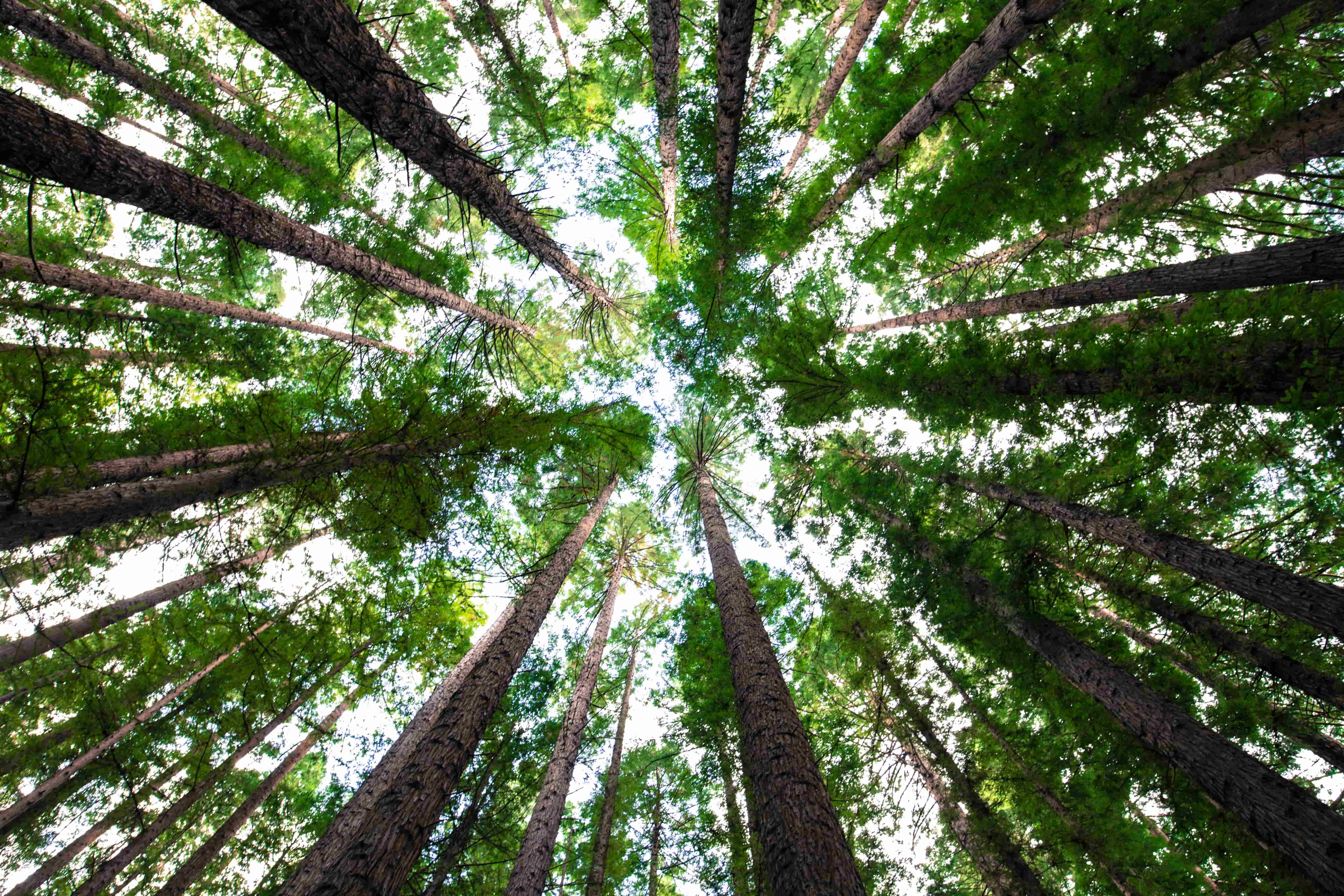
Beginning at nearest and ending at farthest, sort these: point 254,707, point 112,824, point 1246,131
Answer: point 1246,131 < point 254,707 < point 112,824

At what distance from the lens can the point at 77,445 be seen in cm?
505

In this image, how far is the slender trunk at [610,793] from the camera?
756 cm

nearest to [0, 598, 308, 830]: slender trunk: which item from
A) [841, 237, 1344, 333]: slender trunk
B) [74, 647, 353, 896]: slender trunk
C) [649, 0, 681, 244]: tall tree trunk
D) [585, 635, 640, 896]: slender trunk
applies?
[74, 647, 353, 896]: slender trunk

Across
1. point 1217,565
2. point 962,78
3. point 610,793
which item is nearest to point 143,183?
point 962,78

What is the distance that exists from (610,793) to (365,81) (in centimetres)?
1127

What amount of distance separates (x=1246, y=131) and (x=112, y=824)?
21388 millimetres

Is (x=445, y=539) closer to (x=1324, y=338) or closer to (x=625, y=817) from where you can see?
(x=625, y=817)

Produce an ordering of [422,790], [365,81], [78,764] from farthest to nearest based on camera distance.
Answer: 1. [78,764]
2. [422,790]
3. [365,81]

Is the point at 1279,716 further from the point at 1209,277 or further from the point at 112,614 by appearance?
the point at 112,614

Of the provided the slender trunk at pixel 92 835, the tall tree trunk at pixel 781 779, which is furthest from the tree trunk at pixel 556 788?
the slender trunk at pixel 92 835

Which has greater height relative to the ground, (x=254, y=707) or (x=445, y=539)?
(x=445, y=539)

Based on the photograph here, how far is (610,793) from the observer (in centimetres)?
937

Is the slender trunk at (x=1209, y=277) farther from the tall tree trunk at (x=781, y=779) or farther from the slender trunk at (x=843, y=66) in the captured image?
the tall tree trunk at (x=781, y=779)

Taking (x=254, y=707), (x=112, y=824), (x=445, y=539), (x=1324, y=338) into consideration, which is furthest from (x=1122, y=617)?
(x=112, y=824)
